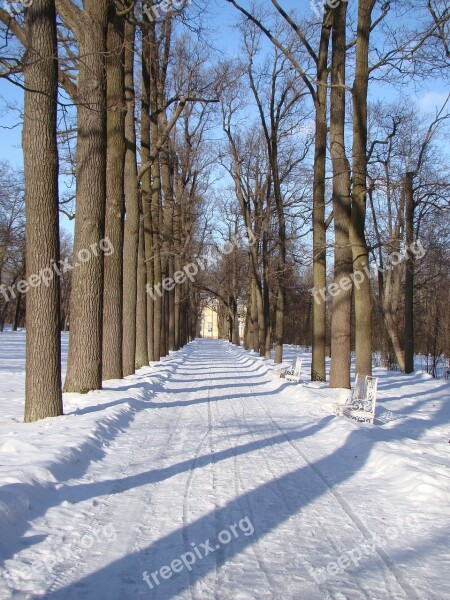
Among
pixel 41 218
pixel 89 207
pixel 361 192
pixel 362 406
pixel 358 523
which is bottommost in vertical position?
pixel 358 523

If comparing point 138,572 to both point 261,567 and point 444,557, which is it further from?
point 444,557

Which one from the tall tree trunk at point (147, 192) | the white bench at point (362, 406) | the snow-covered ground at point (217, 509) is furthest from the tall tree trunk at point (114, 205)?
the white bench at point (362, 406)

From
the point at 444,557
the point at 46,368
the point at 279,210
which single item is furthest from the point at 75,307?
the point at 279,210

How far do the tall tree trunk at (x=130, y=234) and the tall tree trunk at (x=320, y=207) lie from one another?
214 inches

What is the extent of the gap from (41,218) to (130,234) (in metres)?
8.84

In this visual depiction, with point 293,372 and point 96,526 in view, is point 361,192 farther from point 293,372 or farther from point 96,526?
point 96,526

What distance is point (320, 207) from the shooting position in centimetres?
1772

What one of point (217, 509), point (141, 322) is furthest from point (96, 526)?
point (141, 322)

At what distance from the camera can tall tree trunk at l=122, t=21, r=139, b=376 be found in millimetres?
16953

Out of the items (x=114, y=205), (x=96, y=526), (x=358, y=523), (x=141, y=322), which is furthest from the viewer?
(x=141, y=322)

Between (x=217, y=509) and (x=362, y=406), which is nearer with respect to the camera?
(x=217, y=509)

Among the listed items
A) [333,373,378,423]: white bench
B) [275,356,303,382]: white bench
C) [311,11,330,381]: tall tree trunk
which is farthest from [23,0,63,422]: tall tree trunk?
[311,11,330,381]: tall tree trunk

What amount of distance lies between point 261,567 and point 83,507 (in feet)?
6.24

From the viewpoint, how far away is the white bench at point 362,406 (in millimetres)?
10637
